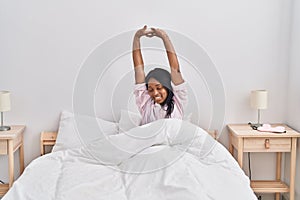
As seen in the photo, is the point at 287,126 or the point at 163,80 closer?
the point at 163,80

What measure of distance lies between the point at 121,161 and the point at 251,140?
98 cm

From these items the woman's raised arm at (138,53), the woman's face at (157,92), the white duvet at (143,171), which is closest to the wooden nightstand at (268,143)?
the white duvet at (143,171)

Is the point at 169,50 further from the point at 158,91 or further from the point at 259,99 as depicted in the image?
the point at 259,99

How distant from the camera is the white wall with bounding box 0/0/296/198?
315 centimetres

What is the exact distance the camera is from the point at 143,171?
2314 mm

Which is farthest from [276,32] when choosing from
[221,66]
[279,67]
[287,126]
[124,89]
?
[124,89]

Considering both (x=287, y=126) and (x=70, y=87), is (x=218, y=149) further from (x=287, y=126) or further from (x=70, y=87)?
(x=70, y=87)

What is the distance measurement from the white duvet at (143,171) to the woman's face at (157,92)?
304 mm

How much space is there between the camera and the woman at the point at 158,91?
2963 mm

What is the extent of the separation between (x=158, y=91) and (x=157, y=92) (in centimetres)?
1

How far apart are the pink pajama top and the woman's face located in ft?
0.11

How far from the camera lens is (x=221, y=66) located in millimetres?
3236

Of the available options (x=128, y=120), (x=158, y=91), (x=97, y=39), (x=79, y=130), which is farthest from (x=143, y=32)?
(x=79, y=130)

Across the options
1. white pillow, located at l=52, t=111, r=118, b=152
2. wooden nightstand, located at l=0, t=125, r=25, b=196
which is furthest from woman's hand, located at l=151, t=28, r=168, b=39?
wooden nightstand, located at l=0, t=125, r=25, b=196
